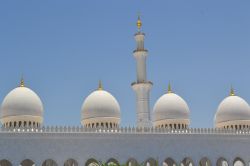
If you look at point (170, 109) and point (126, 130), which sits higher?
point (170, 109)

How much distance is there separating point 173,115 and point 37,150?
39.3ft

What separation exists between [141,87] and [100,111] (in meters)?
4.78

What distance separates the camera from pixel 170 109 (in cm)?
3691

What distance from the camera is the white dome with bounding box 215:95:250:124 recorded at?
38.1m

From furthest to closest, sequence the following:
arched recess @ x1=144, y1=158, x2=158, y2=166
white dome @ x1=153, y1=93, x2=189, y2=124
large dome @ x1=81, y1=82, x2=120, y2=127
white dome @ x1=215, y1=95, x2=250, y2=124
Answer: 1. white dome @ x1=215, y1=95, x2=250, y2=124
2. white dome @ x1=153, y1=93, x2=189, y2=124
3. large dome @ x1=81, y1=82, x2=120, y2=127
4. arched recess @ x1=144, y1=158, x2=158, y2=166

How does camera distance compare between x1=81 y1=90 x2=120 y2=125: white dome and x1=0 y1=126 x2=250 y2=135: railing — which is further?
x1=81 y1=90 x2=120 y2=125: white dome

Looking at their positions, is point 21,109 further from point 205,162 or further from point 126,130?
point 205,162

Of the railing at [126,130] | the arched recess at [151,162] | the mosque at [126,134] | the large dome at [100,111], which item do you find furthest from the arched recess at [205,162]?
the large dome at [100,111]

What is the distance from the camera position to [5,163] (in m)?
34.0

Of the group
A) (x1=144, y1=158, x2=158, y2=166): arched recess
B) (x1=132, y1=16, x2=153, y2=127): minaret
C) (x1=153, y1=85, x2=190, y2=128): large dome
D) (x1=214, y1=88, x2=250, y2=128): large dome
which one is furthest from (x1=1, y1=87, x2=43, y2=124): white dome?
(x1=214, y1=88, x2=250, y2=128): large dome

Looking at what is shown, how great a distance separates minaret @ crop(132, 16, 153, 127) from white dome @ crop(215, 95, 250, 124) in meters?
6.53

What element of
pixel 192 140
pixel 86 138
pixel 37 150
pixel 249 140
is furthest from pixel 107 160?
pixel 249 140

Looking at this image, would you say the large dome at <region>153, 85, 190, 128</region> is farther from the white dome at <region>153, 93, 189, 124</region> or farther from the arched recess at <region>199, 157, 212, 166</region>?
the arched recess at <region>199, 157, 212, 166</region>

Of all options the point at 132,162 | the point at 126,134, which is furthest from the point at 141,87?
the point at 132,162
